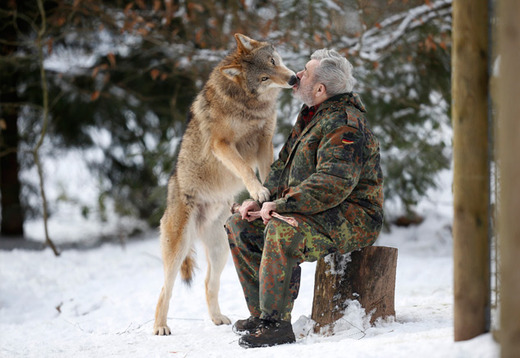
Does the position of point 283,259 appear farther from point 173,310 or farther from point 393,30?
point 393,30

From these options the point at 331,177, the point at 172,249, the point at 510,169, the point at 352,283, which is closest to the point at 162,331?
the point at 172,249

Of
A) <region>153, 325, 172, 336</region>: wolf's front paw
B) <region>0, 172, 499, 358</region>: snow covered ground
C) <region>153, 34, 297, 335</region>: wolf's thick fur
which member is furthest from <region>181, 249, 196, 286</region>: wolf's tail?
<region>153, 325, 172, 336</region>: wolf's front paw

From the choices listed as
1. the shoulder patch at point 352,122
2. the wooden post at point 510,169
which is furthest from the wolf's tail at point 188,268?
the wooden post at point 510,169

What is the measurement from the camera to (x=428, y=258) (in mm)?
8367

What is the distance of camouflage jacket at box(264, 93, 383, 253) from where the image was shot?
129 inches

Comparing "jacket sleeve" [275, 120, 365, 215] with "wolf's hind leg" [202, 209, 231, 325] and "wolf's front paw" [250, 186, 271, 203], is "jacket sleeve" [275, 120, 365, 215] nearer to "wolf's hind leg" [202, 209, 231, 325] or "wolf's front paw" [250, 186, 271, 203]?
"wolf's front paw" [250, 186, 271, 203]

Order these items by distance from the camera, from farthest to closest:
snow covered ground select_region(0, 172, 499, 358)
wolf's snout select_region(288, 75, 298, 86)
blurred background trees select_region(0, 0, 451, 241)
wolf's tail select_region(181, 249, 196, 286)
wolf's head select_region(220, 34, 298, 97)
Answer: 1. blurred background trees select_region(0, 0, 451, 241)
2. wolf's tail select_region(181, 249, 196, 286)
3. wolf's head select_region(220, 34, 298, 97)
4. wolf's snout select_region(288, 75, 298, 86)
5. snow covered ground select_region(0, 172, 499, 358)

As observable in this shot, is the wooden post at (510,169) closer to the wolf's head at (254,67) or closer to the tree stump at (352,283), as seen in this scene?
the tree stump at (352,283)

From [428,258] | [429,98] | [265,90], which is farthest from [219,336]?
[429,98]

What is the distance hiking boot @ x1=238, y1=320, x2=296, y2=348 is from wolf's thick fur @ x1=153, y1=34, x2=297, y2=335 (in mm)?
1373

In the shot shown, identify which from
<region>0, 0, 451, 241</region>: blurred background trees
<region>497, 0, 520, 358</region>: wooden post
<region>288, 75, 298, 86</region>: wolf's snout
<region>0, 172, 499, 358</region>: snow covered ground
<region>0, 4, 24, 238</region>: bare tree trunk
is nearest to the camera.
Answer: <region>497, 0, 520, 358</region>: wooden post

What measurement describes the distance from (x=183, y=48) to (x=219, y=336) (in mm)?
5933

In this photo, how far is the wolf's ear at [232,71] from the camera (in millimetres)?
4613

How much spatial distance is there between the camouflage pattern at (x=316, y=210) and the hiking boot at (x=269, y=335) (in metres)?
0.05
